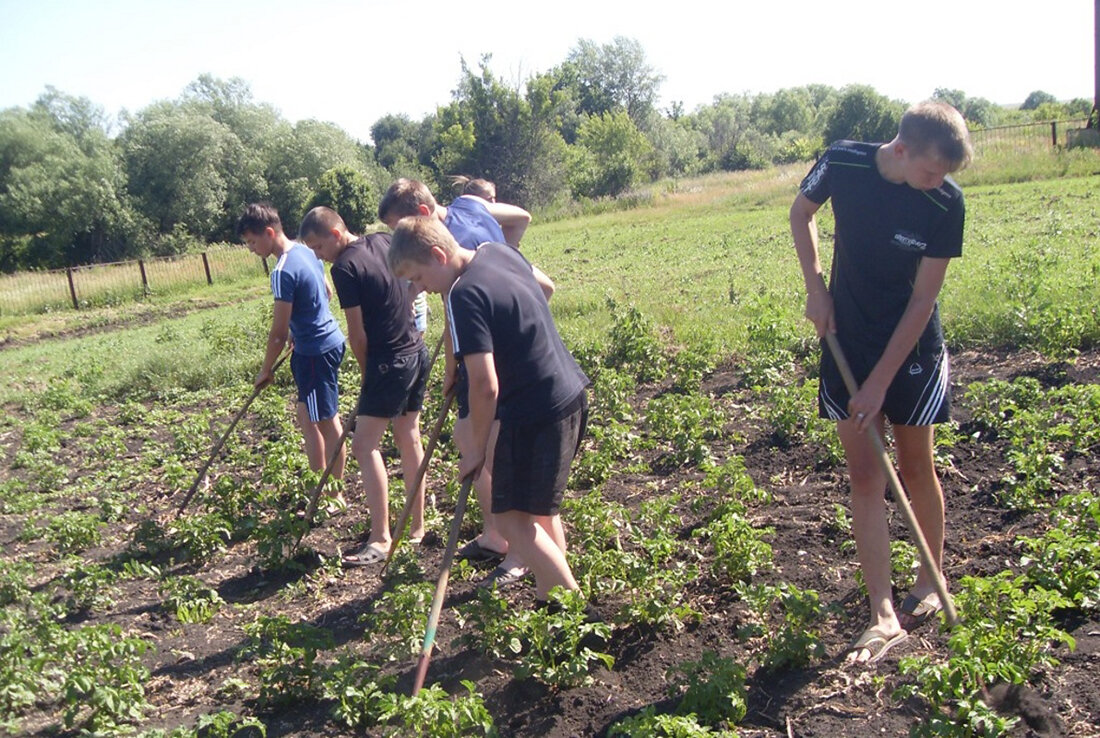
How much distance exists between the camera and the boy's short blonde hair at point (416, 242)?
3635mm

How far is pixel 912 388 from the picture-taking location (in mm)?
3469

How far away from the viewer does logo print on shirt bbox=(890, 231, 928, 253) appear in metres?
3.33

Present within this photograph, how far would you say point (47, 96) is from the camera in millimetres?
51969

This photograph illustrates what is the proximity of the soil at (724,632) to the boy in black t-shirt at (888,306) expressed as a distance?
0.31 meters

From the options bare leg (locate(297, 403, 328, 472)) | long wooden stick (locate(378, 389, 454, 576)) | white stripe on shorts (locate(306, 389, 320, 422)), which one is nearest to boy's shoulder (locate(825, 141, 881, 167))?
long wooden stick (locate(378, 389, 454, 576))

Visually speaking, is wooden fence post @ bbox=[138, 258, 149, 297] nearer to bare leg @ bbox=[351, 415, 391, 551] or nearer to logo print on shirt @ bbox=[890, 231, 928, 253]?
bare leg @ bbox=[351, 415, 391, 551]

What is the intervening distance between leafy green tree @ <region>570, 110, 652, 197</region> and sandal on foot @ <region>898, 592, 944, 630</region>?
4170 cm

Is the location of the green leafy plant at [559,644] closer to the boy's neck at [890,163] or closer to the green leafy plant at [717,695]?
the green leafy plant at [717,695]

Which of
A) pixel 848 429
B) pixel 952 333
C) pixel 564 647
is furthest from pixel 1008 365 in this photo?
pixel 564 647

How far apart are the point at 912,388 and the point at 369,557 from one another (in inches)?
123

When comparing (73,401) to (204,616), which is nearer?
(204,616)

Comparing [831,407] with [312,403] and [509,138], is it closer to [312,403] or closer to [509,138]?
[312,403]

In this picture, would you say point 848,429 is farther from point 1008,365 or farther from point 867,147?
point 1008,365

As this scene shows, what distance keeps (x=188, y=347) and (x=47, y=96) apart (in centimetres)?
4861
